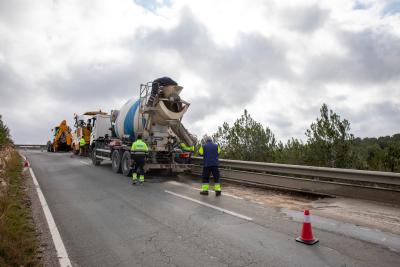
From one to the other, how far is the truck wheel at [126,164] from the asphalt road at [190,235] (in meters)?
4.32

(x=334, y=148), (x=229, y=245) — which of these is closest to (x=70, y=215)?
(x=229, y=245)

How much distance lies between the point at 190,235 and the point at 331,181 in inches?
204

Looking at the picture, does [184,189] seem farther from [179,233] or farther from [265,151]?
[265,151]

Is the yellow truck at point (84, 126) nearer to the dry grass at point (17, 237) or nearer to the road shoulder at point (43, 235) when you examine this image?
the road shoulder at point (43, 235)

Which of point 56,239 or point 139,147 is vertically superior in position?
point 139,147

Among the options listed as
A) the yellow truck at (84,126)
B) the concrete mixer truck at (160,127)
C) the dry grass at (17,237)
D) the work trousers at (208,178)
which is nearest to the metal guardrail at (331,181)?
the work trousers at (208,178)

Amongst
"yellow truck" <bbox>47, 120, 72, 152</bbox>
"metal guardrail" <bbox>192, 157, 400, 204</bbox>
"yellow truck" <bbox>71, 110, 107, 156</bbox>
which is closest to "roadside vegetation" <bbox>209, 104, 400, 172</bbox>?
"metal guardrail" <bbox>192, 157, 400, 204</bbox>

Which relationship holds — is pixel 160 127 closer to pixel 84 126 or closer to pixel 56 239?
pixel 56 239

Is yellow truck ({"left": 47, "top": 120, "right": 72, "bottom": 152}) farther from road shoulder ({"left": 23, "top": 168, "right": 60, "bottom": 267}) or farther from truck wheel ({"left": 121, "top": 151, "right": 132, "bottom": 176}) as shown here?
road shoulder ({"left": 23, "top": 168, "right": 60, "bottom": 267})

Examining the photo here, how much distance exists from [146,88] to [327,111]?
9276 mm

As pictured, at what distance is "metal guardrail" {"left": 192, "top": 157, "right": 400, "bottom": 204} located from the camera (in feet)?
23.1

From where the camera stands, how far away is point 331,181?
343 inches

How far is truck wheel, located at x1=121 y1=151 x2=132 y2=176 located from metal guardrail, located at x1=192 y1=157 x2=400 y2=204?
167 inches

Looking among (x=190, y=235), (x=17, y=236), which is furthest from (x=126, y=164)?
(x=190, y=235)
